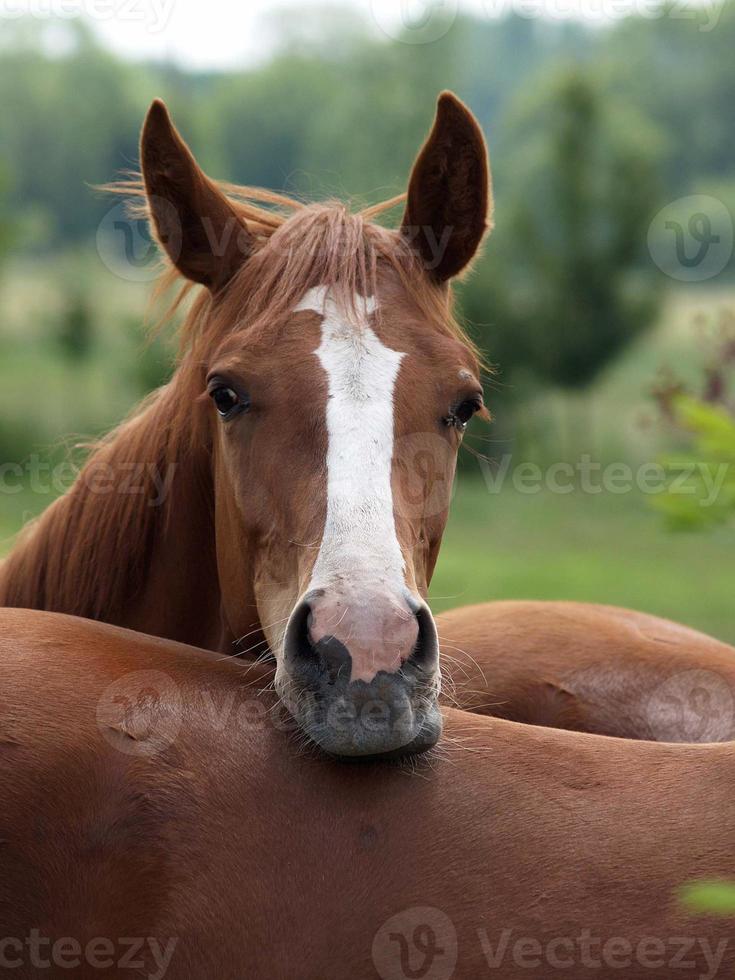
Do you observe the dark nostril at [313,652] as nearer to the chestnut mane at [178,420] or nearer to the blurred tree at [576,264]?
the chestnut mane at [178,420]

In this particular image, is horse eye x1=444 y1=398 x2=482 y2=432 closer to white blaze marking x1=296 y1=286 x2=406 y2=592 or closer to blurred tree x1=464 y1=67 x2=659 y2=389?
white blaze marking x1=296 y1=286 x2=406 y2=592

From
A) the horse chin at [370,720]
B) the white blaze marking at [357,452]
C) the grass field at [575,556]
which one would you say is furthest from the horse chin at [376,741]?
the grass field at [575,556]

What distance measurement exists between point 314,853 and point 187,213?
215cm

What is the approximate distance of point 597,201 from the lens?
23719 millimetres

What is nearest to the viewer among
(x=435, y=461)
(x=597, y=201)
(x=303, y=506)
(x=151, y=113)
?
(x=303, y=506)

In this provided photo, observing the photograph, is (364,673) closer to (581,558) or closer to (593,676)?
(593,676)

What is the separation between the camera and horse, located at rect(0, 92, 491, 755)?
8.63 feet

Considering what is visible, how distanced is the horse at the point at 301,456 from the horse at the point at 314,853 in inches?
6.6

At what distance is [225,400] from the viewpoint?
3385 millimetres

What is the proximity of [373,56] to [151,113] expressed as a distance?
40353mm

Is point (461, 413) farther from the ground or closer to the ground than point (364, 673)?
farther from the ground

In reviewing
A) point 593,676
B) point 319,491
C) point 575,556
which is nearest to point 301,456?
point 319,491

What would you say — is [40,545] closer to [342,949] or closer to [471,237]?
[471,237]

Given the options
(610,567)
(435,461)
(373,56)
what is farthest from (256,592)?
(373,56)
